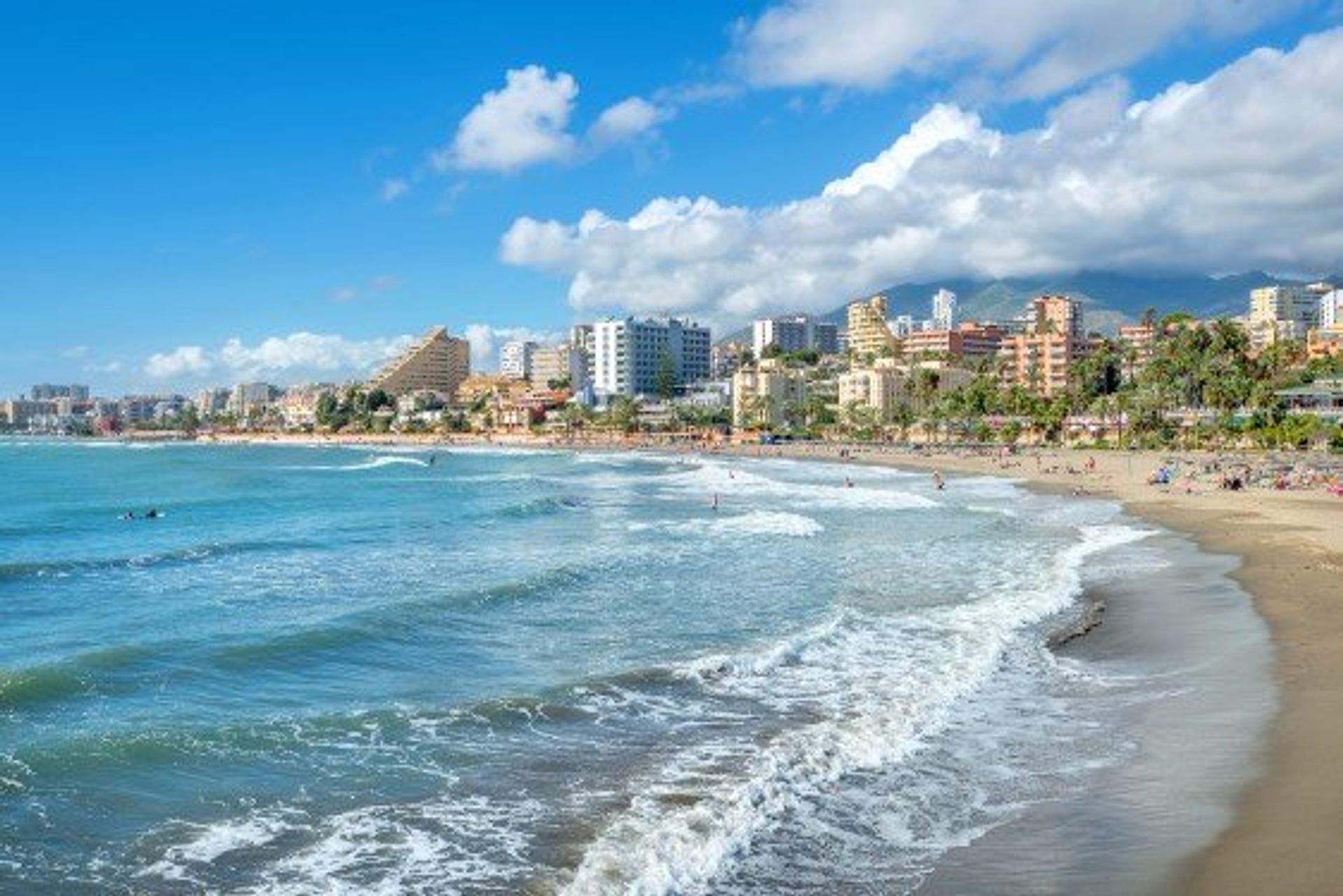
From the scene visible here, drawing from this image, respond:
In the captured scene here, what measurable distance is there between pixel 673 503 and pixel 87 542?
24.5 meters

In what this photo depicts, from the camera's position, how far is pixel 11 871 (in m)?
9.43

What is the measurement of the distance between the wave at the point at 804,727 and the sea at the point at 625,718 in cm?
5

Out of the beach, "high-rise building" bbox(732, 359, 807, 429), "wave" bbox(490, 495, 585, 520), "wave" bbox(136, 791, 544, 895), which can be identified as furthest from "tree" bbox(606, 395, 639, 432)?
"wave" bbox(136, 791, 544, 895)

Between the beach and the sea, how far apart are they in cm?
35

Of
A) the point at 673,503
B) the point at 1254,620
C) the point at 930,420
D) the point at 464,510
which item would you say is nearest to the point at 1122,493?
the point at 673,503

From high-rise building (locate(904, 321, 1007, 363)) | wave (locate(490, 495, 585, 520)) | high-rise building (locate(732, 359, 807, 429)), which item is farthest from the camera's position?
high-rise building (locate(904, 321, 1007, 363))

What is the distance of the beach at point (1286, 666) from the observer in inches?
359

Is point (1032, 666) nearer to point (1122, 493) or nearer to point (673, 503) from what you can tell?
point (673, 503)

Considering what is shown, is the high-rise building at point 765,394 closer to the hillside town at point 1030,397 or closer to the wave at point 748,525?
the hillside town at point 1030,397

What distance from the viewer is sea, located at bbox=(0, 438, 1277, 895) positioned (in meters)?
9.68

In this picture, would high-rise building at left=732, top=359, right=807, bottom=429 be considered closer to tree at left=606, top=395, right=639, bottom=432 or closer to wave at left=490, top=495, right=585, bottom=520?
tree at left=606, top=395, right=639, bottom=432

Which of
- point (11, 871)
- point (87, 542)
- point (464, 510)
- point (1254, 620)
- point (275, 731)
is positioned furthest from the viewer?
point (464, 510)

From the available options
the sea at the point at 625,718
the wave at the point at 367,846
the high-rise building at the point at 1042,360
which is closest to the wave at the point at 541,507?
the sea at the point at 625,718

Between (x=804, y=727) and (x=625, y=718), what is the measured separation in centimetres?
226
